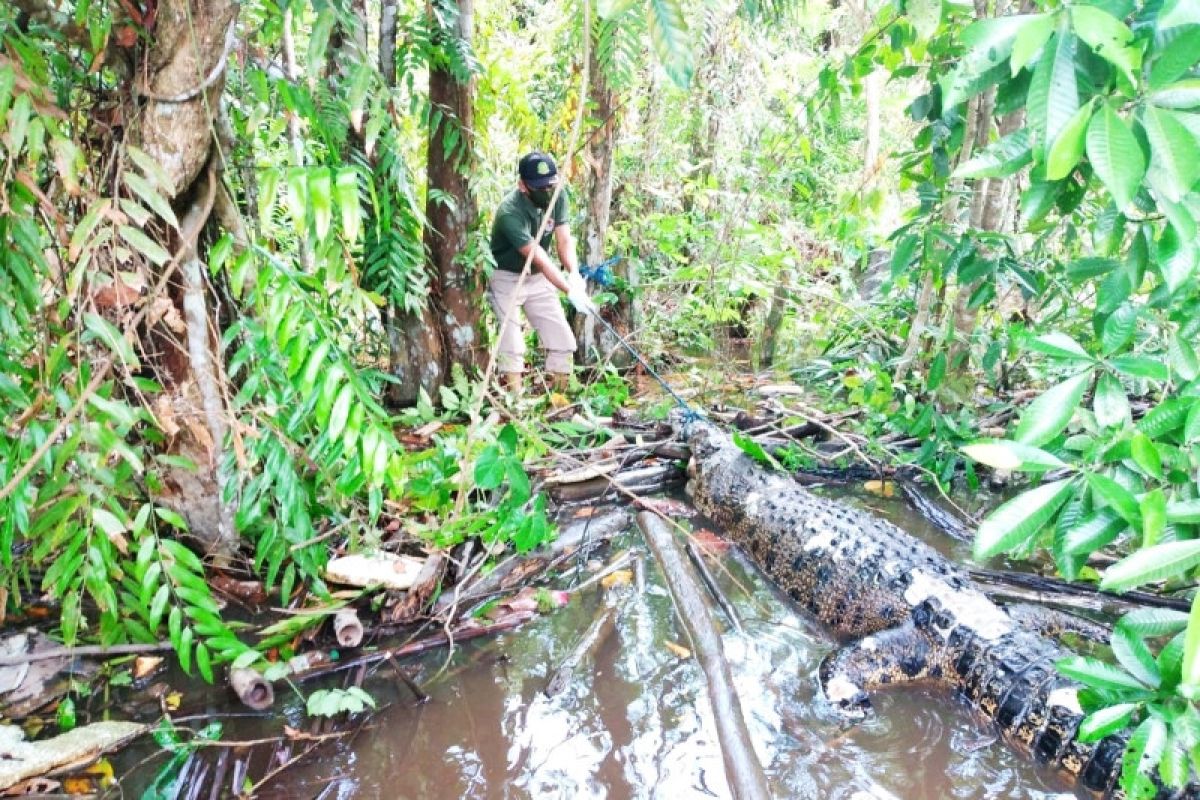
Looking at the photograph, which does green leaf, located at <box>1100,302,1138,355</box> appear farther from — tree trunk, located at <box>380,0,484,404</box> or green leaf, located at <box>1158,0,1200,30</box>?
tree trunk, located at <box>380,0,484,404</box>

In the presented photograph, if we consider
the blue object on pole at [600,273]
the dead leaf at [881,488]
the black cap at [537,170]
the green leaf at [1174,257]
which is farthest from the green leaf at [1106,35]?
the blue object on pole at [600,273]

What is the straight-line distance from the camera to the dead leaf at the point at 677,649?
300cm

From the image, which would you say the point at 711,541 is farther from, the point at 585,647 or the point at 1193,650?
the point at 1193,650

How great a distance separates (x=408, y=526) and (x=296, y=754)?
112cm

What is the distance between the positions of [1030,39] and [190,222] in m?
2.72

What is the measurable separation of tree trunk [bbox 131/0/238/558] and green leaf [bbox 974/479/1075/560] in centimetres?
224

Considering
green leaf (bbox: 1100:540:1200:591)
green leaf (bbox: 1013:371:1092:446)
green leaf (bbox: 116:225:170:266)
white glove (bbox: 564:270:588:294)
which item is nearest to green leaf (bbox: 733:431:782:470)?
white glove (bbox: 564:270:588:294)

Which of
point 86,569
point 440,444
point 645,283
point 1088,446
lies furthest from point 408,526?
point 645,283

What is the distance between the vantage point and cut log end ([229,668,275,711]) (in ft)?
8.32

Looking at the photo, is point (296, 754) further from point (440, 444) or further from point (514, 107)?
point (514, 107)

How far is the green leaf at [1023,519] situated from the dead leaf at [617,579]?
2.30 metres

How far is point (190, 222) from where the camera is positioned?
265cm

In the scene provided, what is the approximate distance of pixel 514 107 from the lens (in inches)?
219

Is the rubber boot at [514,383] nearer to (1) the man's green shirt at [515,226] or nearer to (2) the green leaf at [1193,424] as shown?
(1) the man's green shirt at [515,226]
